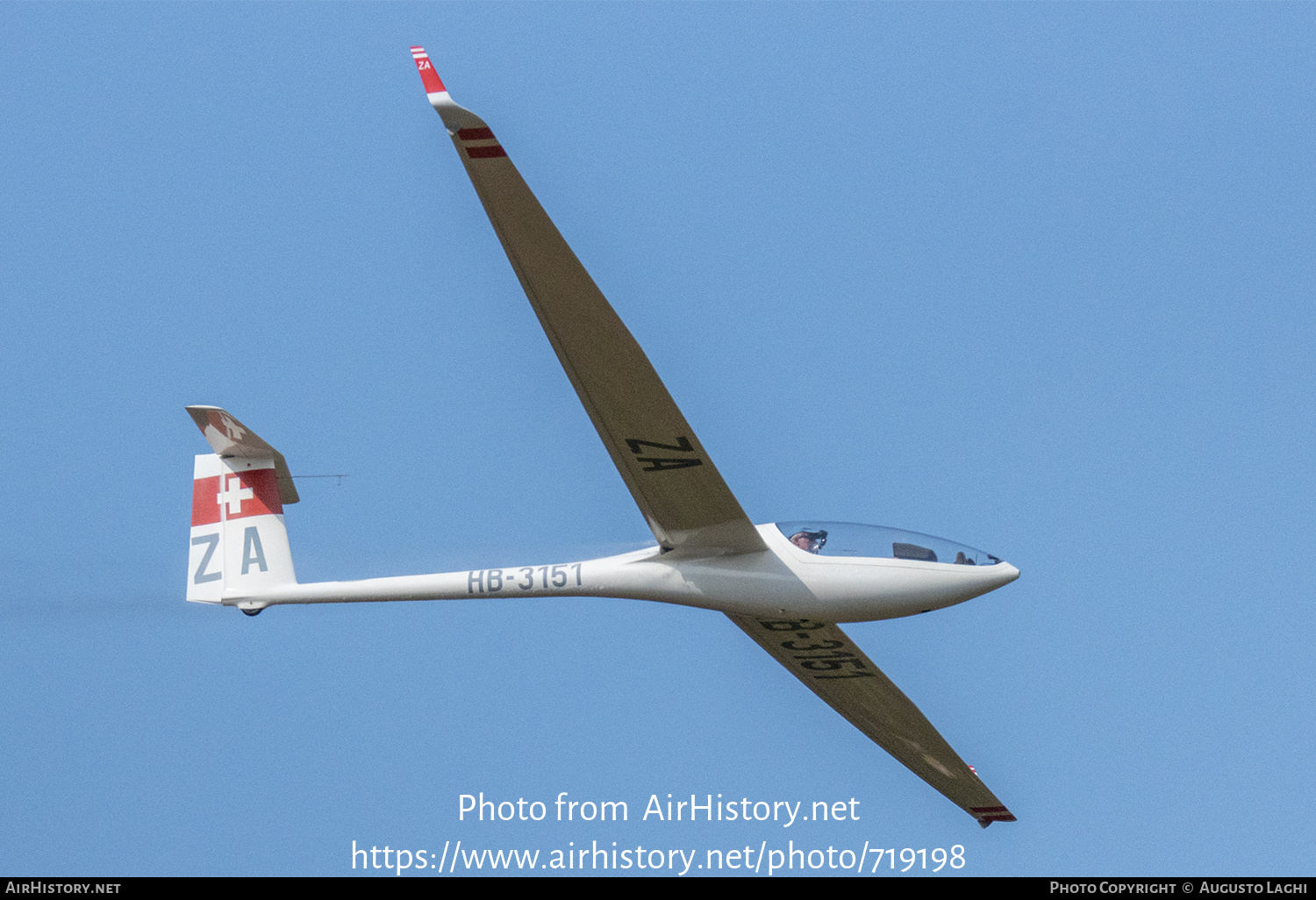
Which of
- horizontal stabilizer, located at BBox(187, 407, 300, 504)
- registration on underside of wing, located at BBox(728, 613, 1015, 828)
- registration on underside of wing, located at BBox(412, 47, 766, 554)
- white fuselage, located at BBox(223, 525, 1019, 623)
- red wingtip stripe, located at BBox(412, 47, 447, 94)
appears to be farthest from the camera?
horizontal stabilizer, located at BBox(187, 407, 300, 504)

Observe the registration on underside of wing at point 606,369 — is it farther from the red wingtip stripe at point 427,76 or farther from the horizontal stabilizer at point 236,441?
the horizontal stabilizer at point 236,441

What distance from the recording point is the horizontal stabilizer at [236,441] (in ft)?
56.6

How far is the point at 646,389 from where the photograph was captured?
13.0m

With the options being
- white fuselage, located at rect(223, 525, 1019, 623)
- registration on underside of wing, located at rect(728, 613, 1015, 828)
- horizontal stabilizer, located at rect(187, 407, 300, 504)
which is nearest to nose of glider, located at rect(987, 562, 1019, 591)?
white fuselage, located at rect(223, 525, 1019, 623)

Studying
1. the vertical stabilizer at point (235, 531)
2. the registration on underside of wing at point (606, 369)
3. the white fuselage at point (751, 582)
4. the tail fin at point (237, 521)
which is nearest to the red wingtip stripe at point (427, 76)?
the registration on underside of wing at point (606, 369)

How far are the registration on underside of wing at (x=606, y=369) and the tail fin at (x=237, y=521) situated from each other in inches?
244

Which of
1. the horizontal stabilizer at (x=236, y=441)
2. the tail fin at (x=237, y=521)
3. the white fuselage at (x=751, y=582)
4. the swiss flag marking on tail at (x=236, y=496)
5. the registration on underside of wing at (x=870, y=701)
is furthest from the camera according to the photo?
the swiss flag marking on tail at (x=236, y=496)

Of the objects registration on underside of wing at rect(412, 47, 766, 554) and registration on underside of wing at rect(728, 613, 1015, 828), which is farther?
registration on underside of wing at rect(728, 613, 1015, 828)

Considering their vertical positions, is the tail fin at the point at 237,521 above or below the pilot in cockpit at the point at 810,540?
above

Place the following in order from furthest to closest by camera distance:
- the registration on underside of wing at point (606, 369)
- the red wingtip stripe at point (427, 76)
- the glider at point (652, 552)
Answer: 1. the glider at point (652, 552)
2. the registration on underside of wing at point (606, 369)
3. the red wingtip stripe at point (427, 76)

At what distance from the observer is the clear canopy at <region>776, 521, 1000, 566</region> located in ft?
47.7

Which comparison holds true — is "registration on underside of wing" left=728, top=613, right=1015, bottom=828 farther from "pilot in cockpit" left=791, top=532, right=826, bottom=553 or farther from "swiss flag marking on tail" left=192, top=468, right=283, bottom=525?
"swiss flag marking on tail" left=192, top=468, right=283, bottom=525

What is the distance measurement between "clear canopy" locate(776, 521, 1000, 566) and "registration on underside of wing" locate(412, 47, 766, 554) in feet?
2.18
